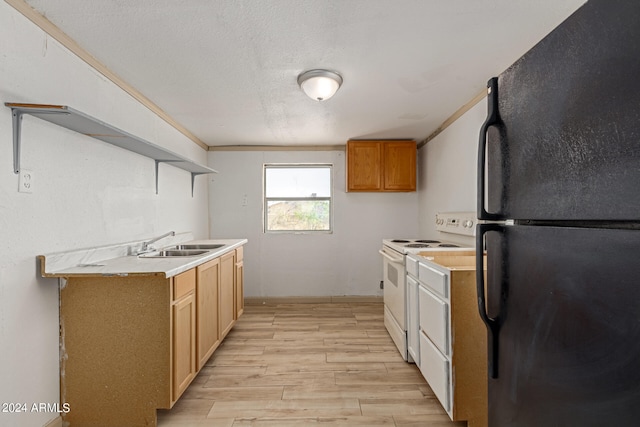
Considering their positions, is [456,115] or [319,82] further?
[456,115]

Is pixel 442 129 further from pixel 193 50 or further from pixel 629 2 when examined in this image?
pixel 629 2

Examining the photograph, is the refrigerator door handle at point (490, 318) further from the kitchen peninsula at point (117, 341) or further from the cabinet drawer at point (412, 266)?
the kitchen peninsula at point (117, 341)

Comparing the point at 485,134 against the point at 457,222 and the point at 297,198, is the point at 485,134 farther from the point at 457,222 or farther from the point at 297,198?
the point at 297,198

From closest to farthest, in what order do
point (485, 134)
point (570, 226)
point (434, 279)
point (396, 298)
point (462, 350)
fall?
point (570, 226), point (485, 134), point (462, 350), point (434, 279), point (396, 298)

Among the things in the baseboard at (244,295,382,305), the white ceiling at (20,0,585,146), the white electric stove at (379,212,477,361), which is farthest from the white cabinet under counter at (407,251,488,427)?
the baseboard at (244,295,382,305)

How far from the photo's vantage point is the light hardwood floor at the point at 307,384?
1.88m

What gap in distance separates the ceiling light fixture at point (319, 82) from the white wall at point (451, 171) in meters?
1.25

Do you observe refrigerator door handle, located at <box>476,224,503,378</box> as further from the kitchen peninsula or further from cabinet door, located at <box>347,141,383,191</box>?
cabinet door, located at <box>347,141,383,191</box>

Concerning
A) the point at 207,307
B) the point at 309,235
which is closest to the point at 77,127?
the point at 207,307

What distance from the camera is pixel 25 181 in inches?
59.6

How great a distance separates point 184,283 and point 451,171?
8.87 ft

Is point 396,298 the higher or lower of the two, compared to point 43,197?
lower

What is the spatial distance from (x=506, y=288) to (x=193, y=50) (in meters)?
2.04

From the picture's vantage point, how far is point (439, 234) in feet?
11.7
